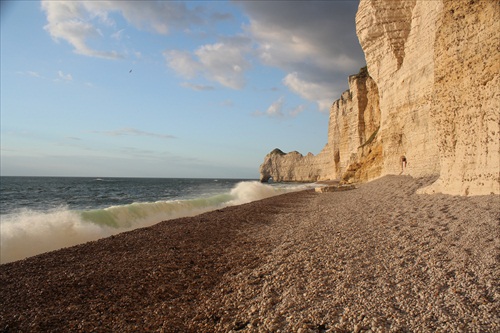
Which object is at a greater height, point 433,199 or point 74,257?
point 433,199

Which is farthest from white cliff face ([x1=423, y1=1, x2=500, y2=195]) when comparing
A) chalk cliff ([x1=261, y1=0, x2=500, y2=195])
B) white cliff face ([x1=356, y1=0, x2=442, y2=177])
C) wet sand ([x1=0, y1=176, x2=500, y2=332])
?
white cliff face ([x1=356, y1=0, x2=442, y2=177])

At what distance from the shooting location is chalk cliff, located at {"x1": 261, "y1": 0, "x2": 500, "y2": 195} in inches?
327

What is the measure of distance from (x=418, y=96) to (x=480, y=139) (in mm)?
10679

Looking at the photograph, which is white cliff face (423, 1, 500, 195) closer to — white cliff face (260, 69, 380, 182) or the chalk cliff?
the chalk cliff

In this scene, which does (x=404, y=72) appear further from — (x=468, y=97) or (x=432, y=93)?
(x=468, y=97)

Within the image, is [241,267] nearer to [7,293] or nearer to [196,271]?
[196,271]

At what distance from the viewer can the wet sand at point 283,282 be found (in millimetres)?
3234

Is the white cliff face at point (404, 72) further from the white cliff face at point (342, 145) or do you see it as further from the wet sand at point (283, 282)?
the wet sand at point (283, 282)

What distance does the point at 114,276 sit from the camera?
5055mm

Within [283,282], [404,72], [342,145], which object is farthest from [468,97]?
[342,145]

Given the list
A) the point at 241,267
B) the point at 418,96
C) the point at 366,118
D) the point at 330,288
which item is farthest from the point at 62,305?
the point at 366,118

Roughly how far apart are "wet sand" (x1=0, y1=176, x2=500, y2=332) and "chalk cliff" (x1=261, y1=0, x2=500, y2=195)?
1982 millimetres

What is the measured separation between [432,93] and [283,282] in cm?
979

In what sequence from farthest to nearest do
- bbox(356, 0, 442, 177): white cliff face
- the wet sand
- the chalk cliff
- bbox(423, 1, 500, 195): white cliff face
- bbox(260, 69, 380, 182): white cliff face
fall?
bbox(260, 69, 380, 182): white cliff face < bbox(356, 0, 442, 177): white cliff face < the chalk cliff < bbox(423, 1, 500, 195): white cliff face < the wet sand
